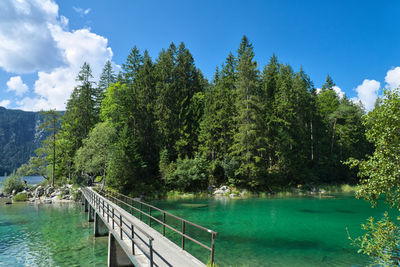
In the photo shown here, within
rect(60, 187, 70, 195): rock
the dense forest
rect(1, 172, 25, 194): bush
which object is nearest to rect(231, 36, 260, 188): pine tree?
the dense forest

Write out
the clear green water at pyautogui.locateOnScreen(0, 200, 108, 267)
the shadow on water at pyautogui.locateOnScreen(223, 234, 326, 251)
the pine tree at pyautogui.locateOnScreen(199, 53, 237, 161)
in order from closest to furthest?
the clear green water at pyautogui.locateOnScreen(0, 200, 108, 267) → the shadow on water at pyautogui.locateOnScreen(223, 234, 326, 251) → the pine tree at pyautogui.locateOnScreen(199, 53, 237, 161)

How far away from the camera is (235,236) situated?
16.8 m

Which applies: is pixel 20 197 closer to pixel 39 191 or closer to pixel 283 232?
pixel 39 191

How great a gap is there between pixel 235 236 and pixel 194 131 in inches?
1230

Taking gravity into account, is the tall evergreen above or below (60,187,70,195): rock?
above

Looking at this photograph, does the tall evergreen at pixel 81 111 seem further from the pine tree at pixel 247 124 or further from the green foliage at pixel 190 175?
the pine tree at pixel 247 124

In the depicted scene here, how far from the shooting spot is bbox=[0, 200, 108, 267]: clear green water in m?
12.8

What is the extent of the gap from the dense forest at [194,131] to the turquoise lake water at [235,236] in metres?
12.5

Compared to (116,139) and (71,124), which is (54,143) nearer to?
(71,124)

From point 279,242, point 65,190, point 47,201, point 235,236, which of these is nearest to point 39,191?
point 65,190

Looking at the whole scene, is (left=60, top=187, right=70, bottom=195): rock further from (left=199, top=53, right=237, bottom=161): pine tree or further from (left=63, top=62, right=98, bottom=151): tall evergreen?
(left=199, top=53, right=237, bottom=161): pine tree

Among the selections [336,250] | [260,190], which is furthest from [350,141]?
[336,250]

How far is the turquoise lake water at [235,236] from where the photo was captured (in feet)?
41.5

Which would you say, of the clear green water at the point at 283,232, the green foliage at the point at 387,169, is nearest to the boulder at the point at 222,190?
the clear green water at the point at 283,232
